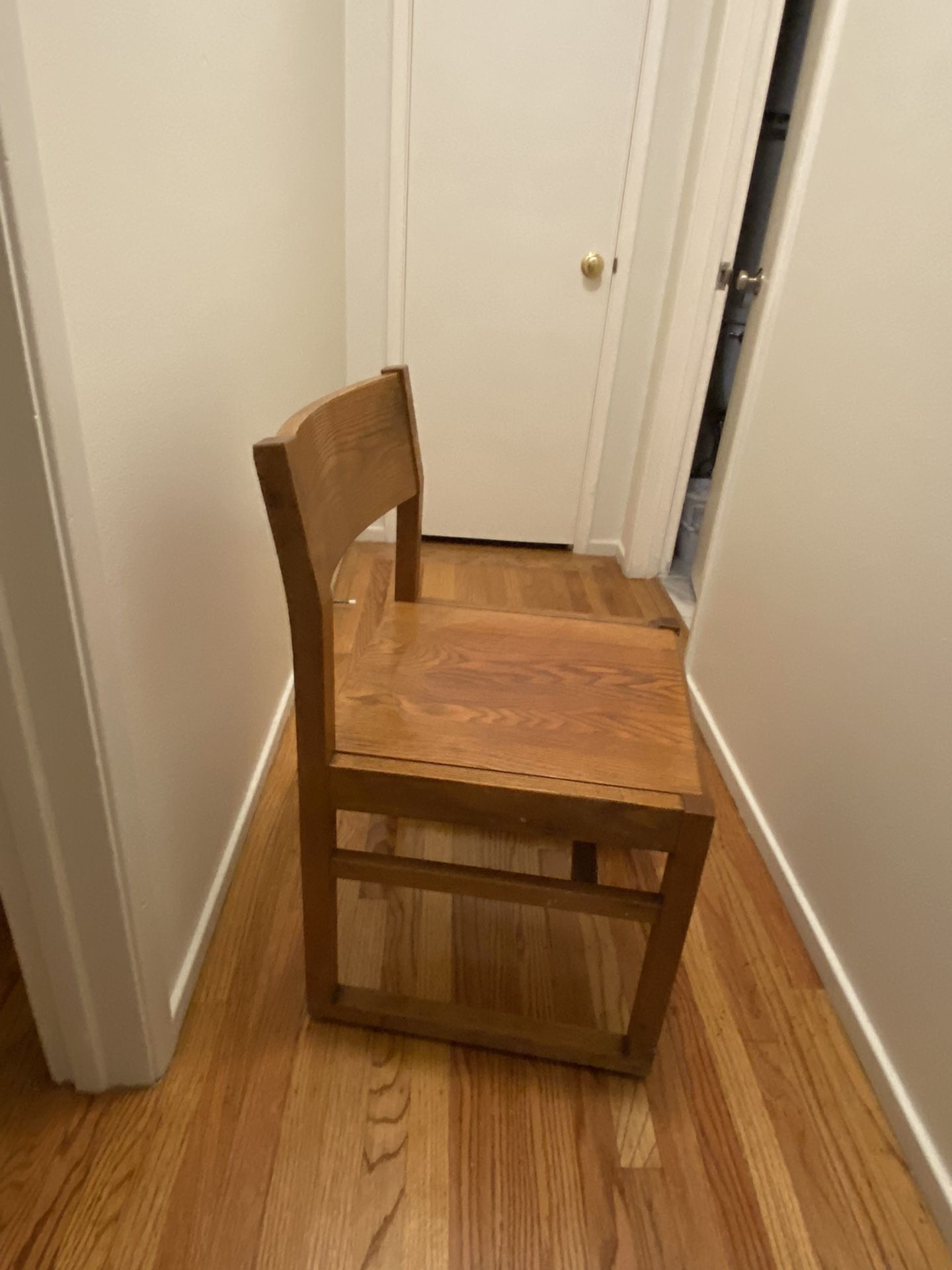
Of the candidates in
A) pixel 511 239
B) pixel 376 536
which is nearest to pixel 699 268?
pixel 511 239

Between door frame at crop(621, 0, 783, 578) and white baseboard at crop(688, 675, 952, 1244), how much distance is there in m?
1.09

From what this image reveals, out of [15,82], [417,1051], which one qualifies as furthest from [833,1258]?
[15,82]

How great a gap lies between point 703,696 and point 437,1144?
1.11m

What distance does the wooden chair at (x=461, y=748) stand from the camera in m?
0.84

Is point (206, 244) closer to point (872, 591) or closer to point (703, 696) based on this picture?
point (872, 591)

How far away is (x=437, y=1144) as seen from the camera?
93 centimetres

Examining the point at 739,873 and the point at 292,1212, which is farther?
the point at 739,873

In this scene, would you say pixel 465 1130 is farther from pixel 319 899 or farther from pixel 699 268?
pixel 699 268

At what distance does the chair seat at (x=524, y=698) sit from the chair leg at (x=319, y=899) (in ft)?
0.27

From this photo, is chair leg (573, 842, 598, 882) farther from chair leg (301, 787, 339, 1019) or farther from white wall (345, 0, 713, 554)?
white wall (345, 0, 713, 554)

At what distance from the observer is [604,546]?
2717 mm

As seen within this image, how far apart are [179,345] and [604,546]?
1988 mm

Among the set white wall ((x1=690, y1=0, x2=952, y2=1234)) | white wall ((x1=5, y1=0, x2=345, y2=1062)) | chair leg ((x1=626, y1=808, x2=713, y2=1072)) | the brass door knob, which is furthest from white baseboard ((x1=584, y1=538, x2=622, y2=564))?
chair leg ((x1=626, y1=808, x2=713, y2=1072))

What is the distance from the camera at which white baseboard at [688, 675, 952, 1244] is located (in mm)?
897
